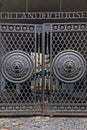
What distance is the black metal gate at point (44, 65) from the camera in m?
9.53

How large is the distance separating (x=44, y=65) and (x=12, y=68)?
2.31ft

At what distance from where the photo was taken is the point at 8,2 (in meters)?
14.0

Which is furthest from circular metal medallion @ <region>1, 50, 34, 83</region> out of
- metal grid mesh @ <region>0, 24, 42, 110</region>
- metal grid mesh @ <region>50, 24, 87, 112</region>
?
metal grid mesh @ <region>50, 24, 87, 112</region>

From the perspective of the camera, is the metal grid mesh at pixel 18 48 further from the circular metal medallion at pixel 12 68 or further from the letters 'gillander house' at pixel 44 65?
the circular metal medallion at pixel 12 68

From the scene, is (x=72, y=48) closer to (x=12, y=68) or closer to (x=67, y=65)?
(x=67, y=65)

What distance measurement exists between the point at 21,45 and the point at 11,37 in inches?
12.8

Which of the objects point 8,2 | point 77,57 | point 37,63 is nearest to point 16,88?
point 37,63

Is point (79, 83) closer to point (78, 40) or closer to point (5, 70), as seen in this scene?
point (78, 40)

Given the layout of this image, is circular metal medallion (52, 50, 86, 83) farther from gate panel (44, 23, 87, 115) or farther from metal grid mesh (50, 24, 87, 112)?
metal grid mesh (50, 24, 87, 112)

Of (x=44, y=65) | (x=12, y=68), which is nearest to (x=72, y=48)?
(x=44, y=65)

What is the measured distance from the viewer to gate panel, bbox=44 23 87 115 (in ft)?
31.2

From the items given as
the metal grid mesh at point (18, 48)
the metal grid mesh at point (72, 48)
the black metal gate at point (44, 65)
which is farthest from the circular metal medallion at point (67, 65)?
the metal grid mesh at point (18, 48)

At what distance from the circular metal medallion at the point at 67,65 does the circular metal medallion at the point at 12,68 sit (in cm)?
55

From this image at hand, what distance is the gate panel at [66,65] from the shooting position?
9.52 m
